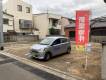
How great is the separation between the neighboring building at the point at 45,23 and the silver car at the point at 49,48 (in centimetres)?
2903

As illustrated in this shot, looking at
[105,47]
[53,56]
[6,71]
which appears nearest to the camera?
[105,47]

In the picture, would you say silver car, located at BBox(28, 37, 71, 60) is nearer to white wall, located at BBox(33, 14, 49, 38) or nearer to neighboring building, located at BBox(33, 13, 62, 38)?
neighboring building, located at BBox(33, 13, 62, 38)

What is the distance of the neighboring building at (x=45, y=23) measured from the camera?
46.2 metres

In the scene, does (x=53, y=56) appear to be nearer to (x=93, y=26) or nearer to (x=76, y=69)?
(x=76, y=69)

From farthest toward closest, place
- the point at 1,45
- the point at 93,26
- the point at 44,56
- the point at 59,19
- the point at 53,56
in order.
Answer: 1. the point at 59,19
2. the point at 93,26
3. the point at 1,45
4. the point at 53,56
5. the point at 44,56

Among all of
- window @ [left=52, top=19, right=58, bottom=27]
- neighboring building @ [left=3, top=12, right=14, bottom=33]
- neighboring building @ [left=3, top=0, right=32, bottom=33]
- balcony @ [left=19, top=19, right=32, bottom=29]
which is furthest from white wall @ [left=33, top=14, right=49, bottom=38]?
neighboring building @ [left=3, top=12, right=14, bottom=33]

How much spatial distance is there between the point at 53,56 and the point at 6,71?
537 centimetres

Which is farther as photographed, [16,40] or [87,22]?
[16,40]

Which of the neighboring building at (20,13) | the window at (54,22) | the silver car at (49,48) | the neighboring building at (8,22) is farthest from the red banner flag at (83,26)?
the window at (54,22)

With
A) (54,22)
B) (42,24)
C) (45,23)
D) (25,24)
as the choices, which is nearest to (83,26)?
(25,24)

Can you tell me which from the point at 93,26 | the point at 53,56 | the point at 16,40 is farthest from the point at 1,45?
the point at 93,26

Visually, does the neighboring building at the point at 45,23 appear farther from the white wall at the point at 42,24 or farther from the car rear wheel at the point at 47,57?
the car rear wheel at the point at 47,57

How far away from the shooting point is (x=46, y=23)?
46250 millimetres

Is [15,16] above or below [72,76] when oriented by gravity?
above
